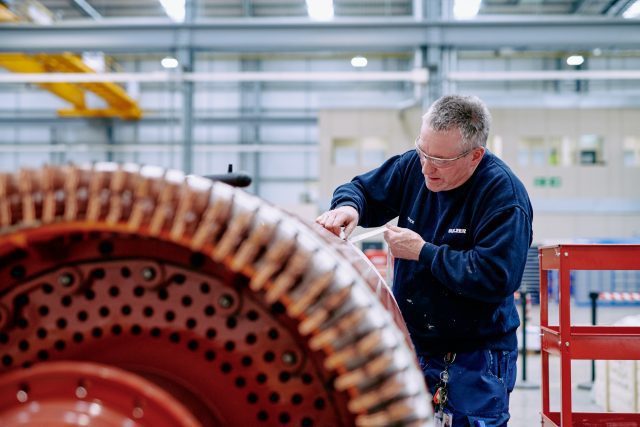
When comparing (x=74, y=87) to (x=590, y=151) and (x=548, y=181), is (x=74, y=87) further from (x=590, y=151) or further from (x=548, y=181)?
(x=590, y=151)

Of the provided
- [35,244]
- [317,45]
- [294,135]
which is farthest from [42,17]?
[35,244]

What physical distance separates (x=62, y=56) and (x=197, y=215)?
1240 centimetres

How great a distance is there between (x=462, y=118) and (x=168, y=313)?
1342mm

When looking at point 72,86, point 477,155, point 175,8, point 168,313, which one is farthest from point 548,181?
point 168,313

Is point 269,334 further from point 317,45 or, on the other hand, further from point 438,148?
Result: point 317,45

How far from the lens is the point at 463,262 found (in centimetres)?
172

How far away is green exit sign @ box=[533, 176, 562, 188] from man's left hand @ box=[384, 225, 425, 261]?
11.5 meters

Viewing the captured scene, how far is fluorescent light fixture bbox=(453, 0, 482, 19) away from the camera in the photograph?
10.8 m

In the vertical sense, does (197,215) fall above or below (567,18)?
below

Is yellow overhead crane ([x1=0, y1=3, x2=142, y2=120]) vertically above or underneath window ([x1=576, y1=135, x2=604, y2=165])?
above

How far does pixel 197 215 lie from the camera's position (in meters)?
0.60

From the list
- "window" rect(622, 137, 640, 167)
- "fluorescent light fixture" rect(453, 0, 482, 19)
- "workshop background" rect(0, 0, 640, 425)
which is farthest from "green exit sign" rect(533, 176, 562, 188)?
"fluorescent light fixture" rect(453, 0, 482, 19)

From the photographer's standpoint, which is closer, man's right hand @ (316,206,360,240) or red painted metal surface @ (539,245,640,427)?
man's right hand @ (316,206,360,240)

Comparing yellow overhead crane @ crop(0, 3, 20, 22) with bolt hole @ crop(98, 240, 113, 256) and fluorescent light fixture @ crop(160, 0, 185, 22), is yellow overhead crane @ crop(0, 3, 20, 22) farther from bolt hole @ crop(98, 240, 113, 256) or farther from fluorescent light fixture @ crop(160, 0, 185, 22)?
bolt hole @ crop(98, 240, 113, 256)
